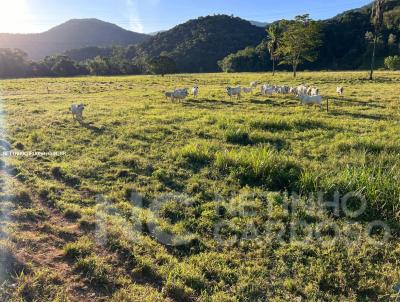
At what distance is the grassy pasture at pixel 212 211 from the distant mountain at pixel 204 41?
97.5 meters

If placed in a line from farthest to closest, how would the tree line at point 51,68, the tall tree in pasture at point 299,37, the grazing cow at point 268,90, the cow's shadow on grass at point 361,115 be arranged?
the tree line at point 51,68, the tall tree in pasture at point 299,37, the grazing cow at point 268,90, the cow's shadow on grass at point 361,115

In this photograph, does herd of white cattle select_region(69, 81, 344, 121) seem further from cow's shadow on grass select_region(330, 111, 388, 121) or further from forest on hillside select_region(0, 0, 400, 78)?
forest on hillside select_region(0, 0, 400, 78)

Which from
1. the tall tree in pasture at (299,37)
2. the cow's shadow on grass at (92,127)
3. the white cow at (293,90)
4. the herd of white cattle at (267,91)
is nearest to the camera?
the cow's shadow on grass at (92,127)

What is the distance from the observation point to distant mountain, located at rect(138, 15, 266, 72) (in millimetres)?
112812

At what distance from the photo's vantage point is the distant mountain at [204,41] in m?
113

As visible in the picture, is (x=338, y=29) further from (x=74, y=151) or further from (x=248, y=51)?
(x=74, y=151)

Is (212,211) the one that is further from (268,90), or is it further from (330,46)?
(330,46)

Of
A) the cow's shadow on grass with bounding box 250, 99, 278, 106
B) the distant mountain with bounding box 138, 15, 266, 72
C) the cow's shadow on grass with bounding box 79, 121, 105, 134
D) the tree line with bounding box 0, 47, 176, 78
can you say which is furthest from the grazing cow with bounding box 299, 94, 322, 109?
the distant mountain with bounding box 138, 15, 266, 72

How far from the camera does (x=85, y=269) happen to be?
250 inches

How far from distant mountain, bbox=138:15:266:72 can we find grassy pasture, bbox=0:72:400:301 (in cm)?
9745

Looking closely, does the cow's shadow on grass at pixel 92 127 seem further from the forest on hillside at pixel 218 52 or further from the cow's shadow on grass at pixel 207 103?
the forest on hillside at pixel 218 52

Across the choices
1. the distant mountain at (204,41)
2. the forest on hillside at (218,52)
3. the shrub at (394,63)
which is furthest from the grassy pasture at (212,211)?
the distant mountain at (204,41)

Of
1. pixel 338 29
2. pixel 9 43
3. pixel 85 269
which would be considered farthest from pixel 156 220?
pixel 9 43

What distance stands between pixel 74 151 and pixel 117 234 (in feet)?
21.8
